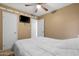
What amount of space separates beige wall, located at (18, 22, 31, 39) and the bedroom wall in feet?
0.86

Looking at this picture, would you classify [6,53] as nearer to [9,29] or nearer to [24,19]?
[9,29]

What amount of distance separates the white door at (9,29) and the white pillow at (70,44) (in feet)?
2.30

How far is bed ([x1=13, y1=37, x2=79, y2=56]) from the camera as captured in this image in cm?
162

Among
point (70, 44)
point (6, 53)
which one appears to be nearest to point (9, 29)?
point (6, 53)

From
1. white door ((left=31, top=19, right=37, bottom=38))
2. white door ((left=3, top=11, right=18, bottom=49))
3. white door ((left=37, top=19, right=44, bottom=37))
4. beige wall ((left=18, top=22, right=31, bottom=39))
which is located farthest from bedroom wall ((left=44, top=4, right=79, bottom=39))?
white door ((left=3, top=11, right=18, bottom=49))

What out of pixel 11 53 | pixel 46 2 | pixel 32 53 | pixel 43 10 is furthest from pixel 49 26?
pixel 11 53

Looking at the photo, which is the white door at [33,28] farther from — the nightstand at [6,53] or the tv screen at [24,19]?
the nightstand at [6,53]

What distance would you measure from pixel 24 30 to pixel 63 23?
1.97ft

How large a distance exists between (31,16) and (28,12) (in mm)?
77

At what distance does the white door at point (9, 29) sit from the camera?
5.34ft

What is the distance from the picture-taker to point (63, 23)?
5.73 feet

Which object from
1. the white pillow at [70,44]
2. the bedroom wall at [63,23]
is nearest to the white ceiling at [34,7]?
the bedroom wall at [63,23]

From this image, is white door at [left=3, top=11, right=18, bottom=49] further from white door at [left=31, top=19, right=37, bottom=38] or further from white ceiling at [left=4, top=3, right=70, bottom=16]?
white door at [left=31, top=19, right=37, bottom=38]

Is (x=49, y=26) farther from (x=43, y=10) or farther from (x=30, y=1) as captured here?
(x=30, y=1)
